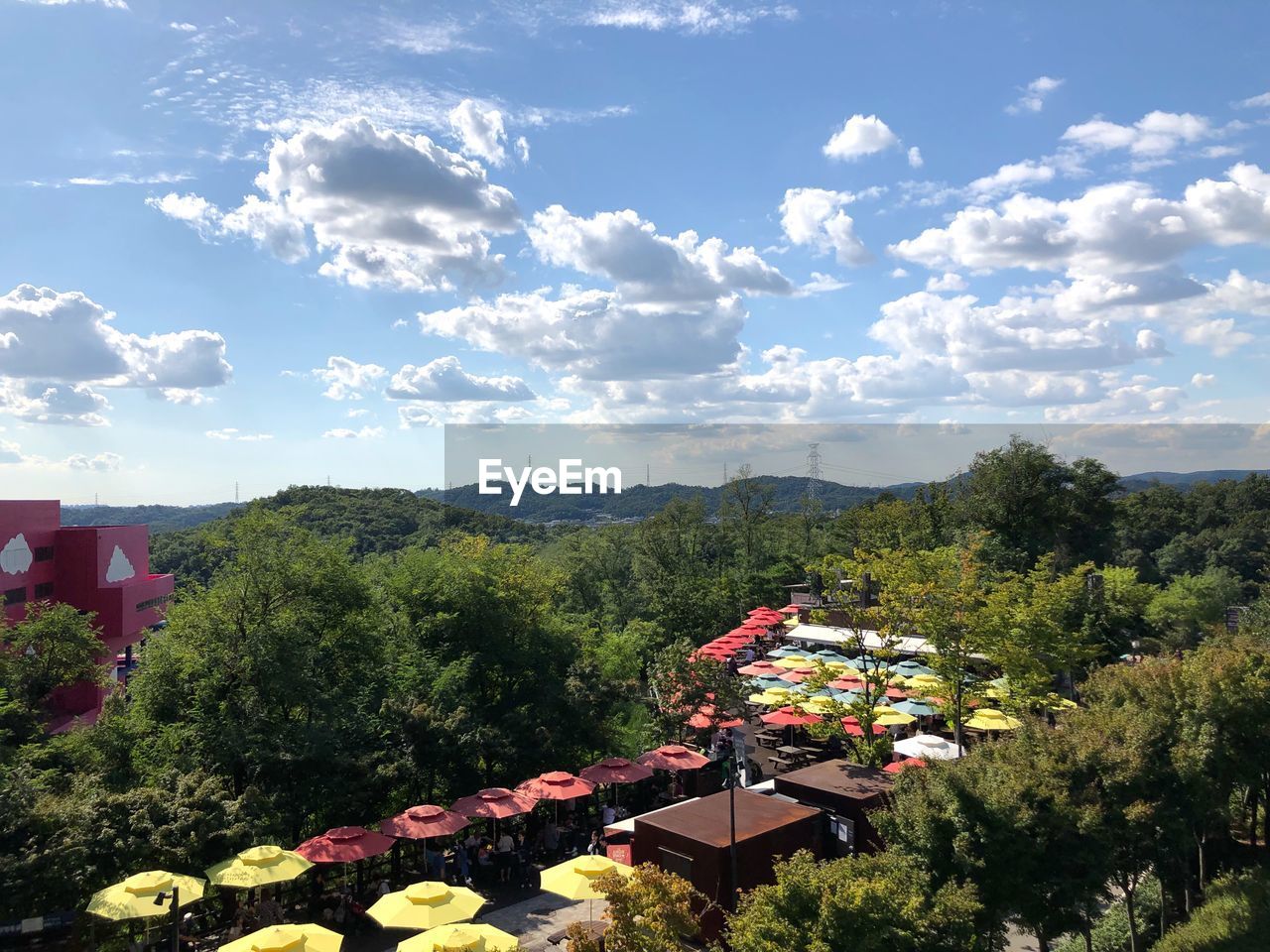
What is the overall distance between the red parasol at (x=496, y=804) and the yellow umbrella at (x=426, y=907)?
12.1 ft

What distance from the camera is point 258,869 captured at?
43.9 ft

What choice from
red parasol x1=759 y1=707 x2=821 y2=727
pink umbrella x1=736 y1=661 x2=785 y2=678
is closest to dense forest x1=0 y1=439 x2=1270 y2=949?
red parasol x1=759 y1=707 x2=821 y2=727

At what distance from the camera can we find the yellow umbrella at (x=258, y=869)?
43.0ft

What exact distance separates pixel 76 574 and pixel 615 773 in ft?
92.6

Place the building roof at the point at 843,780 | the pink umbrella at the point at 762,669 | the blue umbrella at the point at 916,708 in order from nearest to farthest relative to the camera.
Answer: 1. the building roof at the point at 843,780
2. the blue umbrella at the point at 916,708
3. the pink umbrella at the point at 762,669

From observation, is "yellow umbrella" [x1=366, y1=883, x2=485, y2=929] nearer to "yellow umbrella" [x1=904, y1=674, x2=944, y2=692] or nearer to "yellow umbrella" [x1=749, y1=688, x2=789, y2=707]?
"yellow umbrella" [x1=749, y1=688, x2=789, y2=707]

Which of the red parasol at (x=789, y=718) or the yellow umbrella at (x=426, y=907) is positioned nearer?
the yellow umbrella at (x=426, y=907)

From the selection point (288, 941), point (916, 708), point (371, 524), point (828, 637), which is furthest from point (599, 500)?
point (288, 941)

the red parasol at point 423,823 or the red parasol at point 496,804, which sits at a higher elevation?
the red parasol at point 423,823

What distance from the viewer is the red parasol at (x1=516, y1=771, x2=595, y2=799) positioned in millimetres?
17641

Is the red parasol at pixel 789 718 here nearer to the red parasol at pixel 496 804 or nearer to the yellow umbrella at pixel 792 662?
the yellow umbrella at pixel 792 662

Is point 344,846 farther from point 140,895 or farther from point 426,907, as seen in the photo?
point 140,895

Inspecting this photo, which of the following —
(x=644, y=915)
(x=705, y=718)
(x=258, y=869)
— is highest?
(x=644, y=915)

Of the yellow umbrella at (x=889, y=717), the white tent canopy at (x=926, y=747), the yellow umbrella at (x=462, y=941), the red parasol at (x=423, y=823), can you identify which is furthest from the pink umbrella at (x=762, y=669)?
the yellow umbrella at (x=462, y=941)
